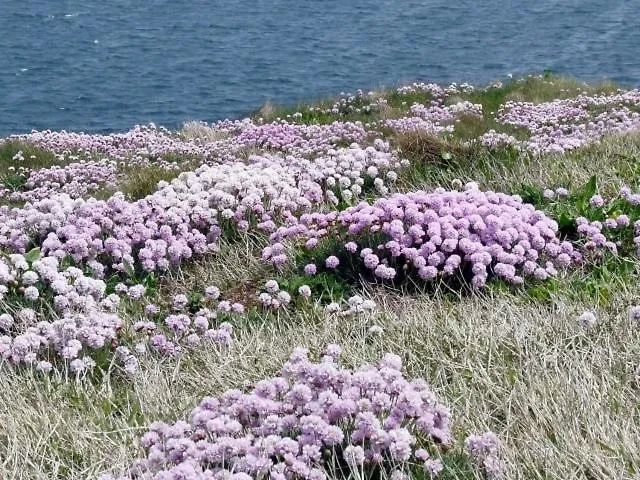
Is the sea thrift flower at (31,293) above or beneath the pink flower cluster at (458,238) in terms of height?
beneath

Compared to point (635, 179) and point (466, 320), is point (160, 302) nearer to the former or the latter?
point (466, 320)

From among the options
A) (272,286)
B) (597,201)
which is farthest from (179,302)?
(597,201)

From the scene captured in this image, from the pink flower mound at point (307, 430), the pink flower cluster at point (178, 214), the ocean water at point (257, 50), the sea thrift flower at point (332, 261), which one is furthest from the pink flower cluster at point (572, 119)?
the ocean water at point (257, 50)

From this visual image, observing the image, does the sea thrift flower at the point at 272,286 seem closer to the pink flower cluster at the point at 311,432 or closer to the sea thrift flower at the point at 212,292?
the sea thrift flower at the point at 212,292

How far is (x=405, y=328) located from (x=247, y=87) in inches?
1108

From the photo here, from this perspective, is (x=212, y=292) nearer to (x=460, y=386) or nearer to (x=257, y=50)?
(x=460, y=386)

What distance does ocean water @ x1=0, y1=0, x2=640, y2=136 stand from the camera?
3139 centimetres

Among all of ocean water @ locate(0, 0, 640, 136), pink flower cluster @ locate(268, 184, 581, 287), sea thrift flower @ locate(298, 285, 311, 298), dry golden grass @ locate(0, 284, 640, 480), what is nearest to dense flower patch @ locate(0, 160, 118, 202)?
pink flower cluster @ locate(268, 184, 581, 287)

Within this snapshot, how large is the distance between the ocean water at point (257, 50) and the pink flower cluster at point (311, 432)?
24.3 meters

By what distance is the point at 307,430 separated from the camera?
152 inches

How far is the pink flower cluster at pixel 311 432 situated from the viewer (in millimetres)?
3742

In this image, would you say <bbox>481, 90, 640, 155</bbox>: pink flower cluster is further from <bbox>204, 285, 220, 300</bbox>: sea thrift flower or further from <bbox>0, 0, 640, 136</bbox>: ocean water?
<bbox>0, 0, 640, 136</bbox>: ocean water

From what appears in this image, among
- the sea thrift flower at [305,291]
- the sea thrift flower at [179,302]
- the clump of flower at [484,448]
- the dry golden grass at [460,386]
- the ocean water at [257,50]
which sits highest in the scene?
the clump of flower at [484,448]

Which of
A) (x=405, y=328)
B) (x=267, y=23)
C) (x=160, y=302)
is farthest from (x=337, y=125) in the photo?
(x=267, y=23)
